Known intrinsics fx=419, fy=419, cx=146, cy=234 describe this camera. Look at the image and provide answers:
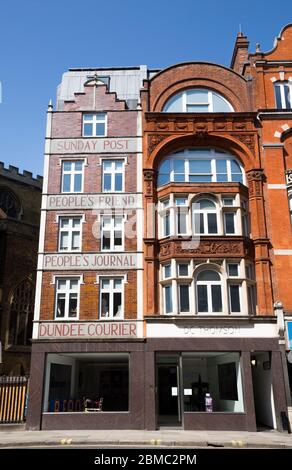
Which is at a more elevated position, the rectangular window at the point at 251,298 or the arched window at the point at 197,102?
the arched window at the point at 197,102

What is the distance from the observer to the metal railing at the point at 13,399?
19422 millimetres

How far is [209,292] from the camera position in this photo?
A: 20797 millimetres

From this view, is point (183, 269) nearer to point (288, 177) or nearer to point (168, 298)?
point (168, 298)

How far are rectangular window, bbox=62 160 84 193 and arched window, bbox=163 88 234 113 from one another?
617 cm

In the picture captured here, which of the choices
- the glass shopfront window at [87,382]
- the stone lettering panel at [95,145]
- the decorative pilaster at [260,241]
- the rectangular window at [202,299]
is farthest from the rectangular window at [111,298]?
the stone lettering panel at [95,145]

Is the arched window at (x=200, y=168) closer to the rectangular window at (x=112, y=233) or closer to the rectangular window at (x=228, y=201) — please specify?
the rectangular window at (x=228, y=201)

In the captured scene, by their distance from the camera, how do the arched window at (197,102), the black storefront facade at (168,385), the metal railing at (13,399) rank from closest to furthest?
the black storefront facade at (168,385), the metal railing at (13,399), the arched window at (197,102)

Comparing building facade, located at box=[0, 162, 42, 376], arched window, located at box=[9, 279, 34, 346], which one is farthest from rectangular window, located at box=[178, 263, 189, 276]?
arched window, located at box=[9, 279, 34, 346]

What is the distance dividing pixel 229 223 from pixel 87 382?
39.5 feet

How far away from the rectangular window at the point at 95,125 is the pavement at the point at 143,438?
15.7 metres

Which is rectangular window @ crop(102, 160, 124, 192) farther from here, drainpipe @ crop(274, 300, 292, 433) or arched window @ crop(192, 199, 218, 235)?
drainpipe @ crop(274, 300, 292, 433)

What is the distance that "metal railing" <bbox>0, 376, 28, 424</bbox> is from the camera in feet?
63.7

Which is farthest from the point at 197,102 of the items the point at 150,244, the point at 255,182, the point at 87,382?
the point at 87,382

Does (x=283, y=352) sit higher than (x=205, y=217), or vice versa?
(x=205, y=217)
